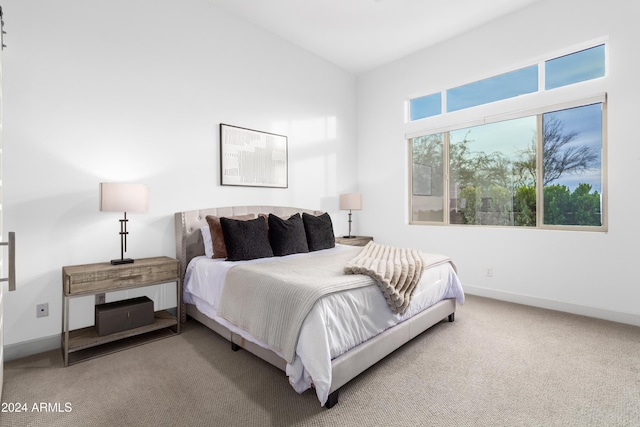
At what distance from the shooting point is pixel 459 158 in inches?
173

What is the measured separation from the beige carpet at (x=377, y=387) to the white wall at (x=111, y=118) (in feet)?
2.78

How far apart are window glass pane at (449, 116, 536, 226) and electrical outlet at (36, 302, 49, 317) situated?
4548 millimetres

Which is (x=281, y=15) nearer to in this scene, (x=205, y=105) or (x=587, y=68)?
(x=205, y=105)

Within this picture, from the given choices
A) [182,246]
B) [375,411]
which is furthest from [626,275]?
[182,246]

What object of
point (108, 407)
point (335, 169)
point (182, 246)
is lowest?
point (108, 407)

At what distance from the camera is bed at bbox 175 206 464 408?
5.84ft

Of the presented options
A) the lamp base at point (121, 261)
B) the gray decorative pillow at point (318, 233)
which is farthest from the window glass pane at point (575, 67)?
the lamp base at point (121, 261)

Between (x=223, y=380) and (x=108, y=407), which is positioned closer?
(x=108, y=407)

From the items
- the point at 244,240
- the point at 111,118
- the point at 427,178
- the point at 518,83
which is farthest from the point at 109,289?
the point at 518,83

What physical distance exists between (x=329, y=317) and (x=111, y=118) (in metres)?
2.65

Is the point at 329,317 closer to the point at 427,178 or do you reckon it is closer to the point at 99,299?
the point at 99,299

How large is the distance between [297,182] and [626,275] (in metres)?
3.74

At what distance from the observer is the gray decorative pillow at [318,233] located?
360 cm

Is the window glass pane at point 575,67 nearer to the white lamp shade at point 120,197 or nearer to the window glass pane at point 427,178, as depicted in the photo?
the window glass pane at point 427,178
